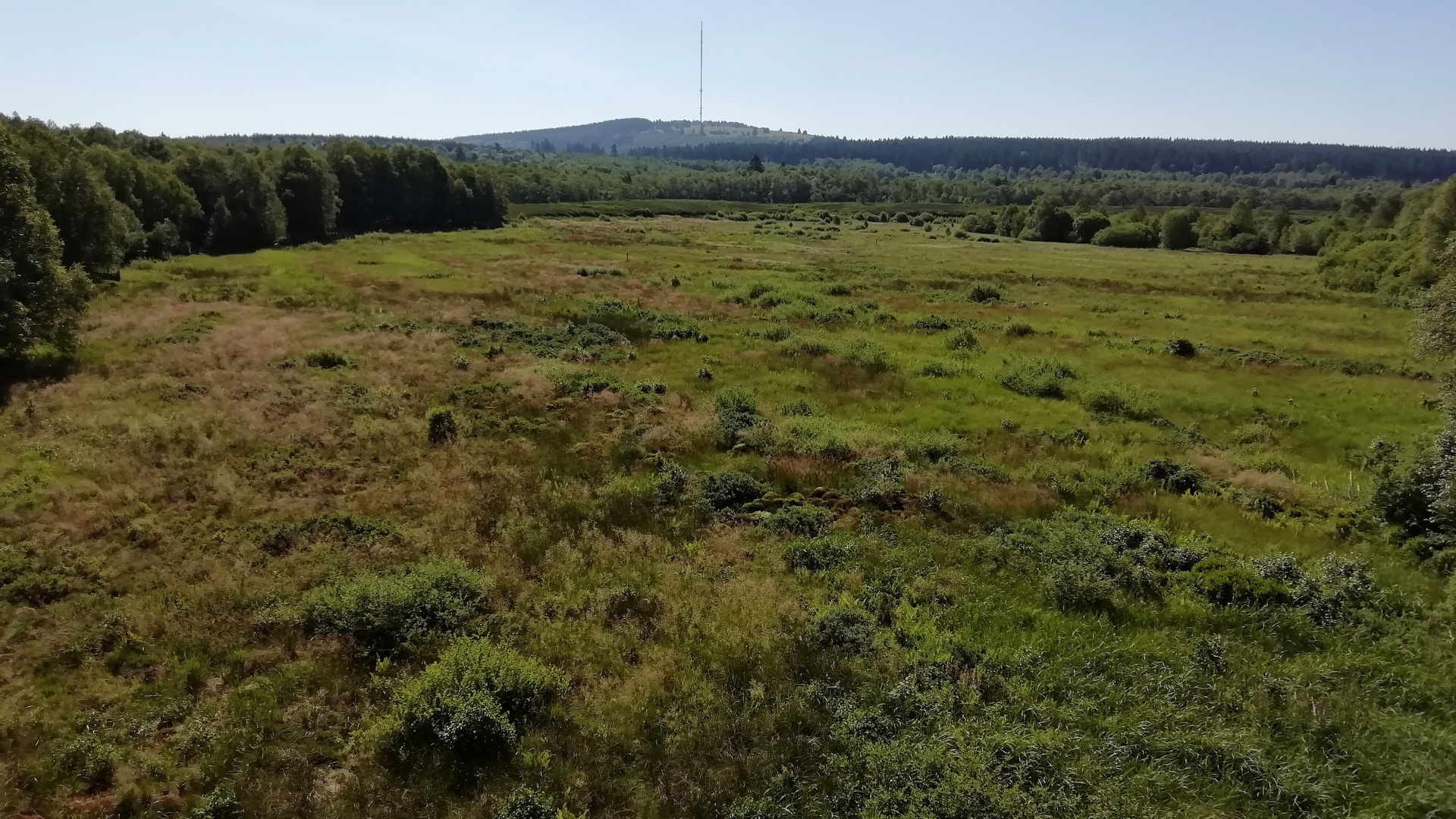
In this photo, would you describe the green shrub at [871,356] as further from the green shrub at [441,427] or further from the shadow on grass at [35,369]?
the shadow on grass at [35,369]

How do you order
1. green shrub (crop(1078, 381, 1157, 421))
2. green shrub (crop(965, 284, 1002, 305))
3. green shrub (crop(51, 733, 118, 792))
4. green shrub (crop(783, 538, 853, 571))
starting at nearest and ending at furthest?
1. green shrub (crop(51, 733, 118, 792))
2. green shrub (crop(783, 538, 853, 571))
3. green shrub (crop(1078, 381, 1157, 421))
4. green shrub (crop(965, 284, 1002, 305))

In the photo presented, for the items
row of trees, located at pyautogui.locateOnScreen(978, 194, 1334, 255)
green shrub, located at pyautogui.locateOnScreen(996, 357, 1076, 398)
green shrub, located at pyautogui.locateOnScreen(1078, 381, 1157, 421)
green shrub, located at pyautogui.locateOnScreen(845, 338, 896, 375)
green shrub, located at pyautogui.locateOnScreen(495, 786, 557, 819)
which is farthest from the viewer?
row of trees, located at pyautogui.locateOnScreen(978, 194, 1334, 255)

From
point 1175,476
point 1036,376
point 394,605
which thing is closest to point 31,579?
point 394,605

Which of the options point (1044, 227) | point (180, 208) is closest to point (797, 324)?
point (180, 208)

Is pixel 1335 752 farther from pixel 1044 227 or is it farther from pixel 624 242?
pixel 1044 227

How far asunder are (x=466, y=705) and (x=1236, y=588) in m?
17.2

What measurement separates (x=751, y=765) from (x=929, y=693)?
370 centimetres

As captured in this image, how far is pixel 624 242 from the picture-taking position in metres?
100

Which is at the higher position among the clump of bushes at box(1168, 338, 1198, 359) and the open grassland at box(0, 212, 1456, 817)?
the clump of bushes at box(1168, 338, 1198, 359)

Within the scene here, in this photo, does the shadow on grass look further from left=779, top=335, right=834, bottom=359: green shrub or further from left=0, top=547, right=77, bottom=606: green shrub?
left=779, top=335, right=834, bottom=359: green shrub

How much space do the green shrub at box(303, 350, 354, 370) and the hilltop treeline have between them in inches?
514

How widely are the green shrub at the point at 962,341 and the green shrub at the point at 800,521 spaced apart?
24.9 meters

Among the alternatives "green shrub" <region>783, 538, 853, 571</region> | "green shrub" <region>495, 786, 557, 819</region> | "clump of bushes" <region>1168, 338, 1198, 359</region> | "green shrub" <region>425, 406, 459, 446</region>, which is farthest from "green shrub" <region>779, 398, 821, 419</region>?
"clump of bushes" <region>1168, 338, 1198, 359</region>

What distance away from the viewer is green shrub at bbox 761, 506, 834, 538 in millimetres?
20812
